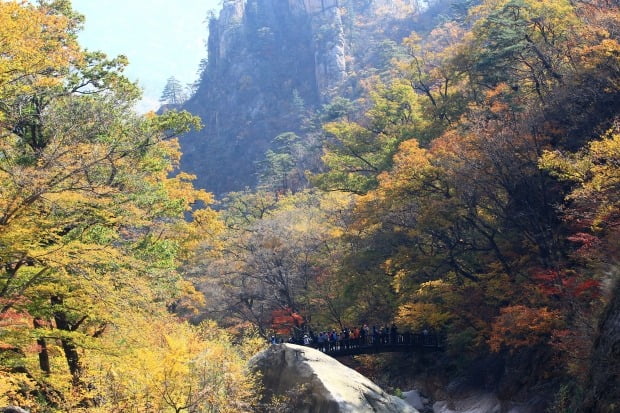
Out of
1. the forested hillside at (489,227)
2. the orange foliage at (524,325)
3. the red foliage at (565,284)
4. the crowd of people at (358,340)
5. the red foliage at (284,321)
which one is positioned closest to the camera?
the red foliage at (565,284)

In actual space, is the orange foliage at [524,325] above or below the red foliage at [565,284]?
below

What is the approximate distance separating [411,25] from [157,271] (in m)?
87.5

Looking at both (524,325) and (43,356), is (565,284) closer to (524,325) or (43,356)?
(524,325)

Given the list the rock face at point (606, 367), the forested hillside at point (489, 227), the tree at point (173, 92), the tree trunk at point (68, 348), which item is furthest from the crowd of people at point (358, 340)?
the tree at point (173, 92)

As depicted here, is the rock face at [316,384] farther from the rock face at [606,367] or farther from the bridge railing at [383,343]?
the bridge railing at [383,343]

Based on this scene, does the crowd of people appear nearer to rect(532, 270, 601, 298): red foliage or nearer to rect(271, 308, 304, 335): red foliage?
rect(271, 308, 304, 335): red foliage

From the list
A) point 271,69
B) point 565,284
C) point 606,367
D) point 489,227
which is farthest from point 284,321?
point 271,69

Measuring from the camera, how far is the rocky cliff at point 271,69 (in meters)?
89.9

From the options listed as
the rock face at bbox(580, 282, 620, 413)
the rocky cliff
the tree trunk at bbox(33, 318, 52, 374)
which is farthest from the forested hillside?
the rocky cliff

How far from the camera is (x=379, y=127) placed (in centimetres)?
3294

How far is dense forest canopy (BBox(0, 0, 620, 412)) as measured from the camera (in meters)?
9.98

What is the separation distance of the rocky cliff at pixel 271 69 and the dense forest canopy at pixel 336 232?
56434mm

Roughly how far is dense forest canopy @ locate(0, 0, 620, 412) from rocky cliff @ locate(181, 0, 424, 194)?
185ft

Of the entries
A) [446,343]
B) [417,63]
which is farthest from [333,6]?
[446,343]
